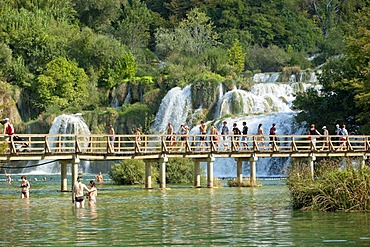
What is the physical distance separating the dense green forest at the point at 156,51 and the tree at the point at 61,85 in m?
0.08

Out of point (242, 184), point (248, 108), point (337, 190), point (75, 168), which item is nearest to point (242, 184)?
point (242, 184)

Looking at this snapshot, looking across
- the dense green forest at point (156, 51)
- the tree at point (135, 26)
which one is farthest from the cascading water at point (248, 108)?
the tree at point (135, 26)

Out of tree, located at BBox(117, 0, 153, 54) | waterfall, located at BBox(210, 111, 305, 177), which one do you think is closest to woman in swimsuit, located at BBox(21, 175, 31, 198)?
waterfall, located at BBox(210, 111, 305, 177)

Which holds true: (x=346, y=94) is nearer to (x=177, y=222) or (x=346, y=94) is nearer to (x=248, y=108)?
(x=248, y=108)

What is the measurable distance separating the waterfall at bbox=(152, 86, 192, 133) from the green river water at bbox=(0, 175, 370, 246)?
35.2 meters

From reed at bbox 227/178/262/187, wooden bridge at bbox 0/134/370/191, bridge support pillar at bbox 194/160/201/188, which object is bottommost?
reed at bbox 227/178/262/187

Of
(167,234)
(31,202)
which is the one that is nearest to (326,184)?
(167,234)

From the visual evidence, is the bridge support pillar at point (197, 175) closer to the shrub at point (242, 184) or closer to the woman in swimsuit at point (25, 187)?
the shrub at point (242, 184)

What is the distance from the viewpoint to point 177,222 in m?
28.2

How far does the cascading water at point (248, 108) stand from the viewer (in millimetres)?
64812

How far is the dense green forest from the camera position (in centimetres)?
7541

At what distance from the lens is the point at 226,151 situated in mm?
47562

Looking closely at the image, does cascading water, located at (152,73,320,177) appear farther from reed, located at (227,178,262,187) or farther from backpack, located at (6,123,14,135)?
backpack, located at (6,123,14,135)

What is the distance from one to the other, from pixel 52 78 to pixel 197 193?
1804 inches
